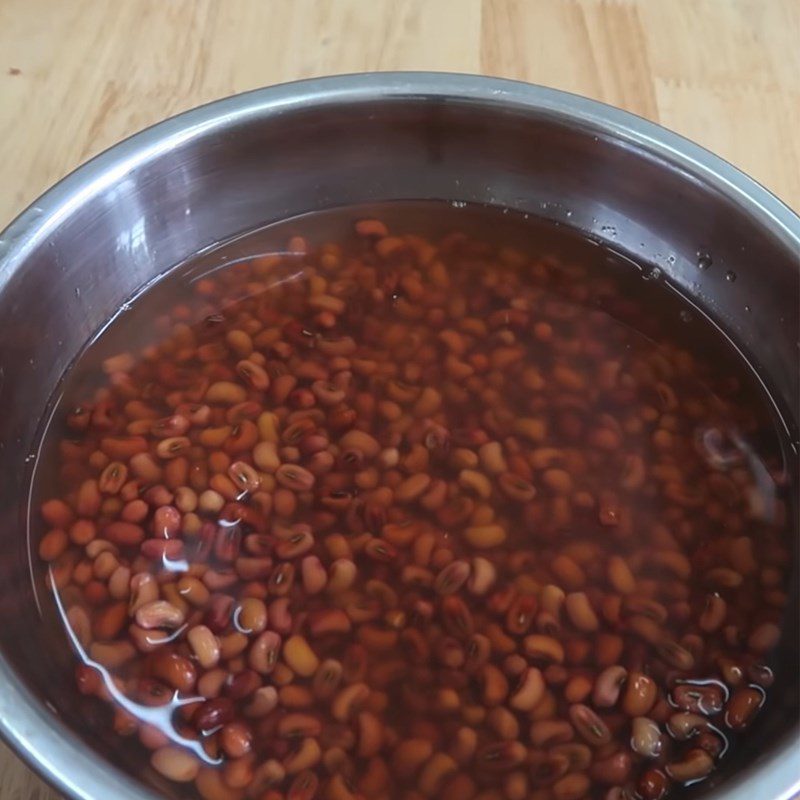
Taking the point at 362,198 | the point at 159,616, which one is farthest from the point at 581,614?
the point at 362,198

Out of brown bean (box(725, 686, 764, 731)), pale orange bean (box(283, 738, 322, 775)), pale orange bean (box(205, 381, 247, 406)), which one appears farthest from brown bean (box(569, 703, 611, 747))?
pale orange bean (box(205, 381, 247, 406))

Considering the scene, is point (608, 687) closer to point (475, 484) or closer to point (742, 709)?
point (742, 709)

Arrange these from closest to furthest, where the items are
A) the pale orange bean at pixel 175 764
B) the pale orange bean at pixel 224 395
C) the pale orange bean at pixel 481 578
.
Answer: the pale orange bean at pixel 175 764 → the pale orange bean at pixel 481 578 → the pale orange bean at pixel 224 395

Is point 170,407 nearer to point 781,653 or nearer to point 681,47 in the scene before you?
point 781,653

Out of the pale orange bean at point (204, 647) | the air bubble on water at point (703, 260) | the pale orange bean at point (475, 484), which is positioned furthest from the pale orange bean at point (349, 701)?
the air bubble on water at point (703, 260)

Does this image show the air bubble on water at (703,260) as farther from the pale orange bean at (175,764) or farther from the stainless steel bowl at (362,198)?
the pale orange bean at (175,764)

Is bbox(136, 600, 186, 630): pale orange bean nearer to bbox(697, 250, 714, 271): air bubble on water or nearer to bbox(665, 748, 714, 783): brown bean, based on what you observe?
bbox(665, 748, 714, 783): brown bean

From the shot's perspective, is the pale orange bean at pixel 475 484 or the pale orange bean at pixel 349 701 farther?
the pale orange bean at pixel 475 484
